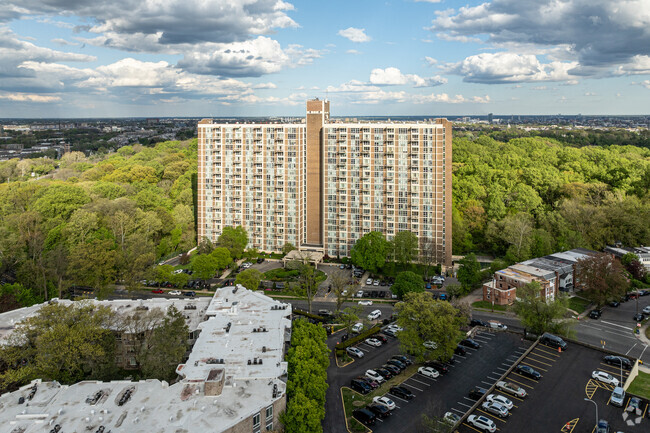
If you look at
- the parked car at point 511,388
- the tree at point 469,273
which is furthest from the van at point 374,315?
the parked car at point 511,388

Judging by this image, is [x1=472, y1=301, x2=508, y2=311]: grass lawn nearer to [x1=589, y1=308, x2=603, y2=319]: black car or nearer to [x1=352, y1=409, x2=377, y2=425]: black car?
[x1=589, y1=308, x2=603, y2=319]: black car

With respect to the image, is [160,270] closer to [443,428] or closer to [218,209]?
[218,209]

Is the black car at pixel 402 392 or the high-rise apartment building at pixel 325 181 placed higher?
the high-rise apartment building at pixel 325 181

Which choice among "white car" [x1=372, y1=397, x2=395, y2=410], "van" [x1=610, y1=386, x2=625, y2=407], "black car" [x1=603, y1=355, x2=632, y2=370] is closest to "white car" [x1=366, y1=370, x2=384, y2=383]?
"white car" [x1=372, y1=397, x2=395, y2=410]

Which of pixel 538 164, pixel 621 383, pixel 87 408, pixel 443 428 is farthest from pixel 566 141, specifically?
pixel 87 408

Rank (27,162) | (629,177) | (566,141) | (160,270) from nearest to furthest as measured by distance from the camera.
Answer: (160,270) < (629,177) < (27,162) < (566,141)

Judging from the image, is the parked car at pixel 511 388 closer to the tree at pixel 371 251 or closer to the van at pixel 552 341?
the van at pixel 552 341
